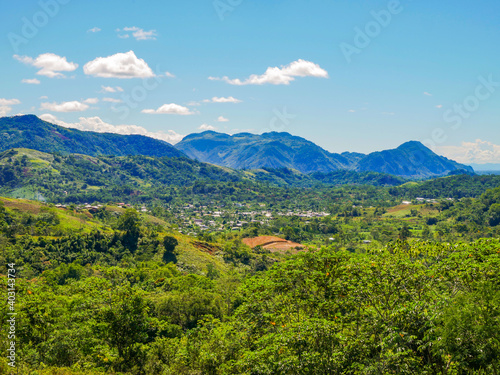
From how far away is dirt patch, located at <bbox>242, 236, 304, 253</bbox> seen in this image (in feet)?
443

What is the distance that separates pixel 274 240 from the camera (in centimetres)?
14562

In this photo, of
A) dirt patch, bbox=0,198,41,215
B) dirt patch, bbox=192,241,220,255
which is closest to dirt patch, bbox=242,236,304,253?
dirt patch, bbox=192,241,220,255

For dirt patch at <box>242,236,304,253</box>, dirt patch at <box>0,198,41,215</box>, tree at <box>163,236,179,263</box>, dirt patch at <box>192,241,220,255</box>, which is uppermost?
Result: dirt patch at <box>0,198,41,215</box>

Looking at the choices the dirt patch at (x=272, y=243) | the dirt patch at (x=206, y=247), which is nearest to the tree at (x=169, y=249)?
the dirt patch at (x=206, y=247)

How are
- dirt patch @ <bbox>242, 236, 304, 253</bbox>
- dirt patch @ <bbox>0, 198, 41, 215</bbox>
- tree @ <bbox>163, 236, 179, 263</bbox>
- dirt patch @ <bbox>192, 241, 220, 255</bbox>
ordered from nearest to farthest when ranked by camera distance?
tree @ <bbox>163, 236, 179, 263</bbox> → dirt patch @ <bbox>192, 241, 220, 255</bbox> → dirt patch @ <bbox>0, 198, 41, 215</bbox> → dirt patch @ <bbox>242, 236, 304, 253</bbox>

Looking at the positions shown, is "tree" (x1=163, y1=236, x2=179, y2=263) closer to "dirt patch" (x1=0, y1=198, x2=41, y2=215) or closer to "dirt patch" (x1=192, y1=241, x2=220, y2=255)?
"dirt patch" (x1=192, y1=241, x2=220, y2=255)

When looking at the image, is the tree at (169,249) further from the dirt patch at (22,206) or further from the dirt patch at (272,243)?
the dirt patch at (22,206)

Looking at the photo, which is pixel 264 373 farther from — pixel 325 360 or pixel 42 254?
pixel 42 254

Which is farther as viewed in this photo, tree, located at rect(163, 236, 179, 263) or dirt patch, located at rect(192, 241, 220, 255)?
dirt patch, located at rect(192, 241, 220, 255)

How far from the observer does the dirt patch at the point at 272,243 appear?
134875mm

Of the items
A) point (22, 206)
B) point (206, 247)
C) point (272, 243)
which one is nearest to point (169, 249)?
point (206, 247)

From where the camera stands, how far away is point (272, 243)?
141250 mm

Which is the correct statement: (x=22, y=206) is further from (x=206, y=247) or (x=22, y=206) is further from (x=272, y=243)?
(x=272, y=243)

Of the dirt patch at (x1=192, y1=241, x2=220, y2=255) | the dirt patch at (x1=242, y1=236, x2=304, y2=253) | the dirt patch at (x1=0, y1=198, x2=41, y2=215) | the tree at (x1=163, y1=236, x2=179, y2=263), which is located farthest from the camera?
the dirt patch at (x1=242, y1=236, x2=304, y2=253)
